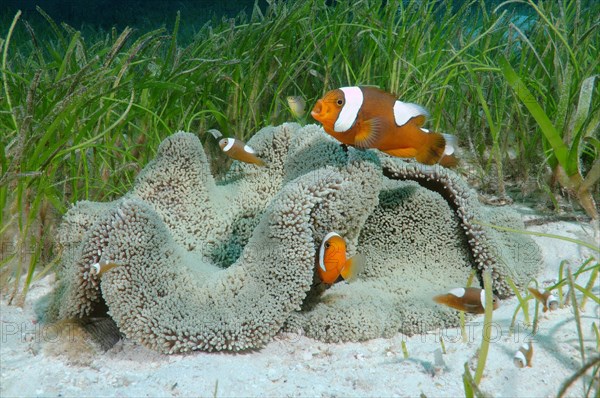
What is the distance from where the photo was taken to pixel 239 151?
3248 millimetres

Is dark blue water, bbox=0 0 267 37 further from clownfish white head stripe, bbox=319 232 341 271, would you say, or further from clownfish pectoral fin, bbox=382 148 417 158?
clownfish white head stripe, bbox=319 232 341 271

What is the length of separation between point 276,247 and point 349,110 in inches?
30.8

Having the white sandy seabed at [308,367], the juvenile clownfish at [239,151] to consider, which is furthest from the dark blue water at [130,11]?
the white sandy seabed at [308,367]

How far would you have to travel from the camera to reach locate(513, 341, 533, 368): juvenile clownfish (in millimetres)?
2078

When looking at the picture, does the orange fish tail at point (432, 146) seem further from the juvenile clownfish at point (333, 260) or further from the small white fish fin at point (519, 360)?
the small white fish fin at point (519, 360)

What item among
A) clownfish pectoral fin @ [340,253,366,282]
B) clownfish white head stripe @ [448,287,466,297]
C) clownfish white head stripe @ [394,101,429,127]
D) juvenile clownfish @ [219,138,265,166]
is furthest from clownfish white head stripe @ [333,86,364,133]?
juvenile clownfish @ [219,138,265,166]

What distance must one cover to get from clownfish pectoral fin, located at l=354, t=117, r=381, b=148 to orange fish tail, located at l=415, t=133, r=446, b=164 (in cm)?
25

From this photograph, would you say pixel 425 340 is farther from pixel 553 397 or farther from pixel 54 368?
pixel 54 368

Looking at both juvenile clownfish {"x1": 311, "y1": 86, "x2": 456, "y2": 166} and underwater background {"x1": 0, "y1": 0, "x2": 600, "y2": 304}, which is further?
underwater background {"x1": 0, "y1": 0, "x2": 600, "y2": 304}

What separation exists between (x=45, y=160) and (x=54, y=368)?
1304 millimetres

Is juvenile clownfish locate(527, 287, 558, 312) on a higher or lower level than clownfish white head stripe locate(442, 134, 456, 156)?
lower

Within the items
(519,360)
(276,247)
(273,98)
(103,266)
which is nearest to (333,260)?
(276,247)

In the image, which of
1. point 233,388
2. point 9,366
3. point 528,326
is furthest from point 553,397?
point 9,366

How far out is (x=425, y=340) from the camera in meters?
2.56
